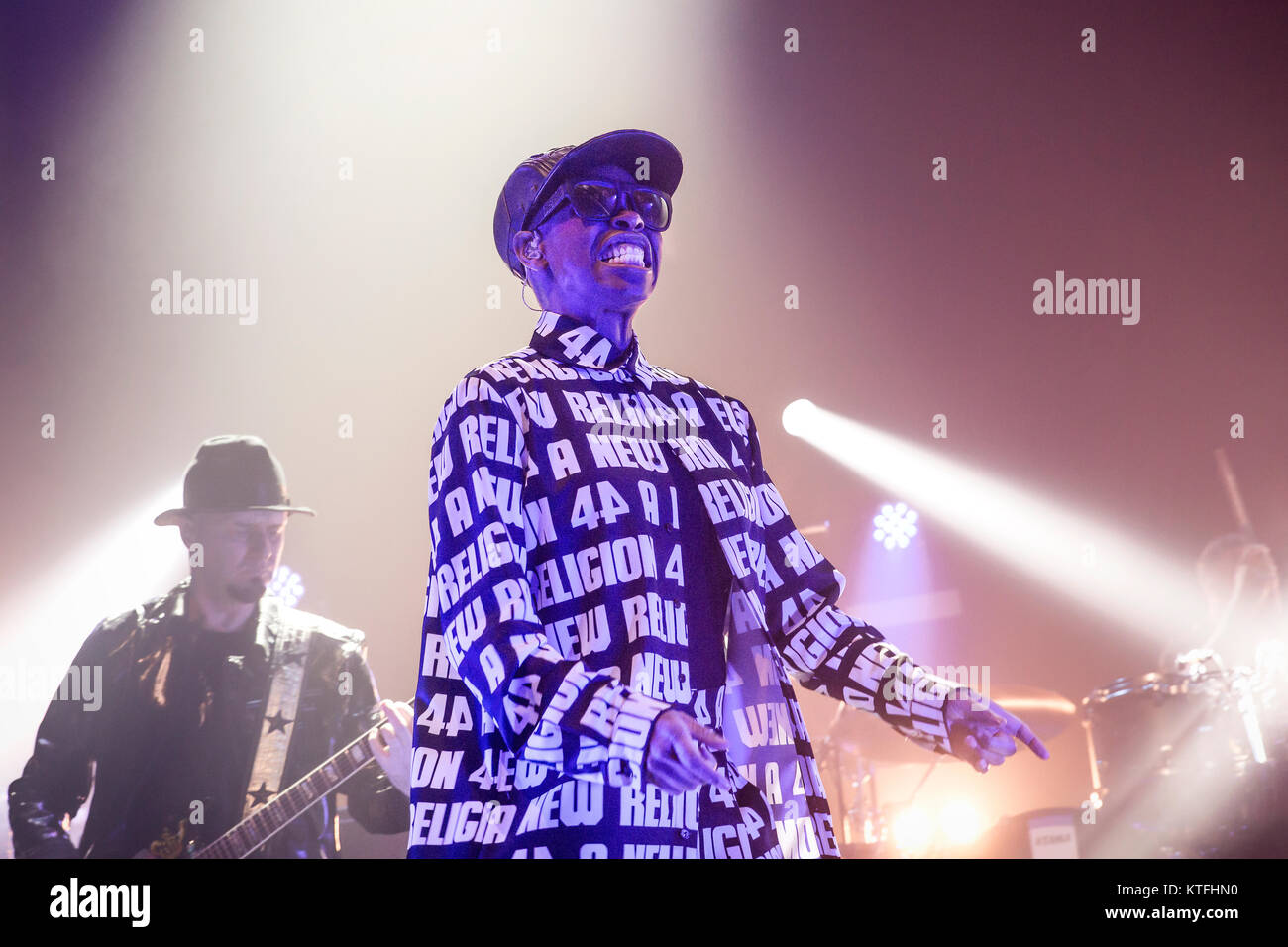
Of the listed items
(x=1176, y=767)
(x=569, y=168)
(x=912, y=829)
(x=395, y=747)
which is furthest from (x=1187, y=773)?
(x=569, y=168)

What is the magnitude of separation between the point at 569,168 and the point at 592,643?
0.90 meters

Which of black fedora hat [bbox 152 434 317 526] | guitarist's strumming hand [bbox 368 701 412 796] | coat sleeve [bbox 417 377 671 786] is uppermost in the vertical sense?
black fedora hat [bbox 152 434 317 526]

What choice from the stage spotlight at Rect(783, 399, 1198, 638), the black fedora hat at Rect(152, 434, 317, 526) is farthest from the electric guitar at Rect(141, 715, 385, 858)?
the stage spotlight at Rect(783, 399, 1198, 638)

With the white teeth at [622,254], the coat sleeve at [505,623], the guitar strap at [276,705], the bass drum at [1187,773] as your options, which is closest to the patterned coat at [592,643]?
the coat sleeve at [505,623]

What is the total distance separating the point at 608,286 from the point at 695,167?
14.9 ft

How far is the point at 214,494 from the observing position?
4750 millimetres

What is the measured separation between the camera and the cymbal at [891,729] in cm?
638

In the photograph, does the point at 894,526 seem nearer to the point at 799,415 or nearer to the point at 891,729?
the point at 799,415

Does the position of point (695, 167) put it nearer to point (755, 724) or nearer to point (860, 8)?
point (860, 8)

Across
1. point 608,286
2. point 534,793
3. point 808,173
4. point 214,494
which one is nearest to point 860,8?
point 808,173

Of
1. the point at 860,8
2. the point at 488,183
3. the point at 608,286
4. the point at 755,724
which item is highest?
the point at 860,8

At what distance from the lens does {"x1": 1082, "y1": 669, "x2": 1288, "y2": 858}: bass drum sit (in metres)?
5.69

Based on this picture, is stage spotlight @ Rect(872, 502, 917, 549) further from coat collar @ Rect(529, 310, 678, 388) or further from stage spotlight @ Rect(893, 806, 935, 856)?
coat collar @ Rect(529, 310, 678, 388)

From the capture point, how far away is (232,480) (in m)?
4.77
